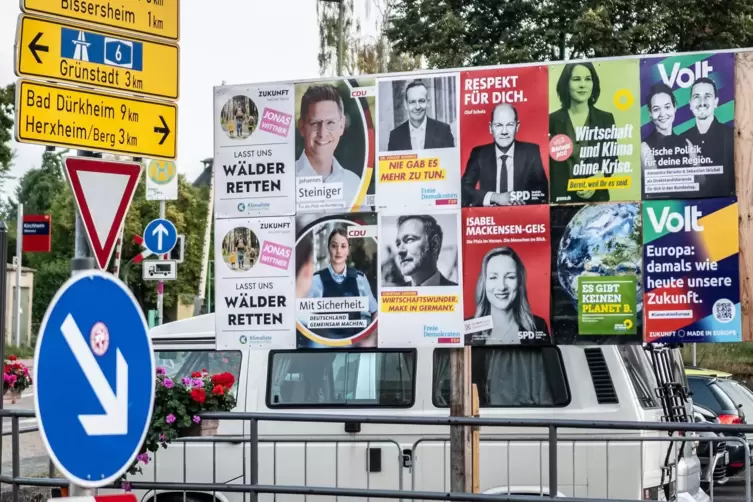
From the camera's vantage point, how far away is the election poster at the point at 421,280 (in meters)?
7.66

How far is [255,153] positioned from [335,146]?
1.96 feet

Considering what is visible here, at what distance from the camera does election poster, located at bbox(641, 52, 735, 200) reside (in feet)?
23.9

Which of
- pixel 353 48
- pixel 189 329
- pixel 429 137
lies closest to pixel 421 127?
pixel 429 137

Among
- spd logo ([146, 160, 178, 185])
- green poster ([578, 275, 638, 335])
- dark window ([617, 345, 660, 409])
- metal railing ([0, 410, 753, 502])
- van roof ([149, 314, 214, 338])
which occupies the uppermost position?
spd logo ([146, 160, 178, 185])

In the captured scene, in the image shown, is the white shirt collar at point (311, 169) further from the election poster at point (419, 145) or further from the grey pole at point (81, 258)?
the grey pole at point (81, 258)

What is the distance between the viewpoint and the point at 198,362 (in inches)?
362

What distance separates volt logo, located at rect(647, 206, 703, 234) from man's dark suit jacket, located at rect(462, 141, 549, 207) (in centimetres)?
71

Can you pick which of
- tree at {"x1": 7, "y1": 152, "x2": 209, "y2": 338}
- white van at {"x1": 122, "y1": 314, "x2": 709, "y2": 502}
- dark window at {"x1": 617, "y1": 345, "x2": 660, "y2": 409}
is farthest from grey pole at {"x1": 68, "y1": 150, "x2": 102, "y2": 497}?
tree at {"x1": 7, "y1": 152, "x2": 209, "y2": 338}

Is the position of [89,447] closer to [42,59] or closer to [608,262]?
[42,59]

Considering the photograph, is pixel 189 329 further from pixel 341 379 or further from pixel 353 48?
pixel 353 48

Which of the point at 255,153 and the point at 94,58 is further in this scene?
the point at 255,153

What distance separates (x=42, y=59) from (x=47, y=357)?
2.78 meters

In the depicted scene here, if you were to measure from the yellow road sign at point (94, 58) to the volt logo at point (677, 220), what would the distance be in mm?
3130

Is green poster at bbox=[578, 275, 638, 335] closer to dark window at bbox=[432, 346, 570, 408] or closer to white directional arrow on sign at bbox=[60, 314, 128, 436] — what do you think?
dark window at bbox=[432, 346, 570, 408]
